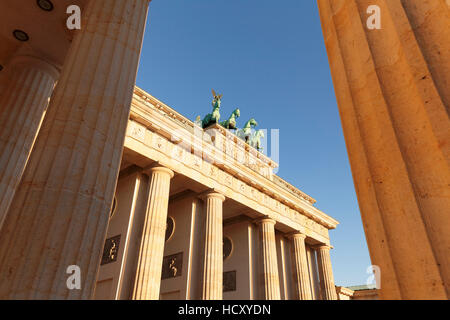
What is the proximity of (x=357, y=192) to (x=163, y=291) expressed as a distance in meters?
23.0

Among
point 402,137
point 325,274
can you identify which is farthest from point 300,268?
point 402,137

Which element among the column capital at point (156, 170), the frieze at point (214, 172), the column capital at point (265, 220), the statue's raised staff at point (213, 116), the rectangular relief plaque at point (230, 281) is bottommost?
the rectangular relief plaque at point (230, 281)

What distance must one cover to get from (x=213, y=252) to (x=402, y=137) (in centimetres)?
2084

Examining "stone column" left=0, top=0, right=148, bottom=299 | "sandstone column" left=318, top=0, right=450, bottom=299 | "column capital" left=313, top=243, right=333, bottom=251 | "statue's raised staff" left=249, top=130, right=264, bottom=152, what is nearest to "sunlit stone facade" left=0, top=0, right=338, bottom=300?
"stone column" left=0, top=0, right=148, bottom=299

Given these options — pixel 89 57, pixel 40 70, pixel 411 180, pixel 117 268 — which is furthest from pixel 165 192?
pixel 411 180

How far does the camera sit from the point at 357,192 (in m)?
3.78

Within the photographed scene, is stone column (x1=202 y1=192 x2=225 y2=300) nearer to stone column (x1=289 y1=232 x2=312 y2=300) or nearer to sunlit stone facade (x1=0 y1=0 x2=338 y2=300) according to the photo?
sunlit stone facade (x1=0 y1=0 x2=338 y2=300)

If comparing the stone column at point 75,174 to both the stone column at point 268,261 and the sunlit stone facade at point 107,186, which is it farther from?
the stone column at point 268,261

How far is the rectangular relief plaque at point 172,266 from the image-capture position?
934 inches

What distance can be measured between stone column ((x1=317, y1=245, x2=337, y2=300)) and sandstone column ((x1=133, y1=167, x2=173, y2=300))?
2210 cm

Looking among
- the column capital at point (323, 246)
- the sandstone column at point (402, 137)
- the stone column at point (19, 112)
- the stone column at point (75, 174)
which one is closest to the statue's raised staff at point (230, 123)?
the column capital at point (323, 246)

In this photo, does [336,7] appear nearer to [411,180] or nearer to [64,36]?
[411,180]

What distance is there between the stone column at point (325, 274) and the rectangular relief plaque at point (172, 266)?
18.2 metres

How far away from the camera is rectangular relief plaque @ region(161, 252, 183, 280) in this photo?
77.8ft
